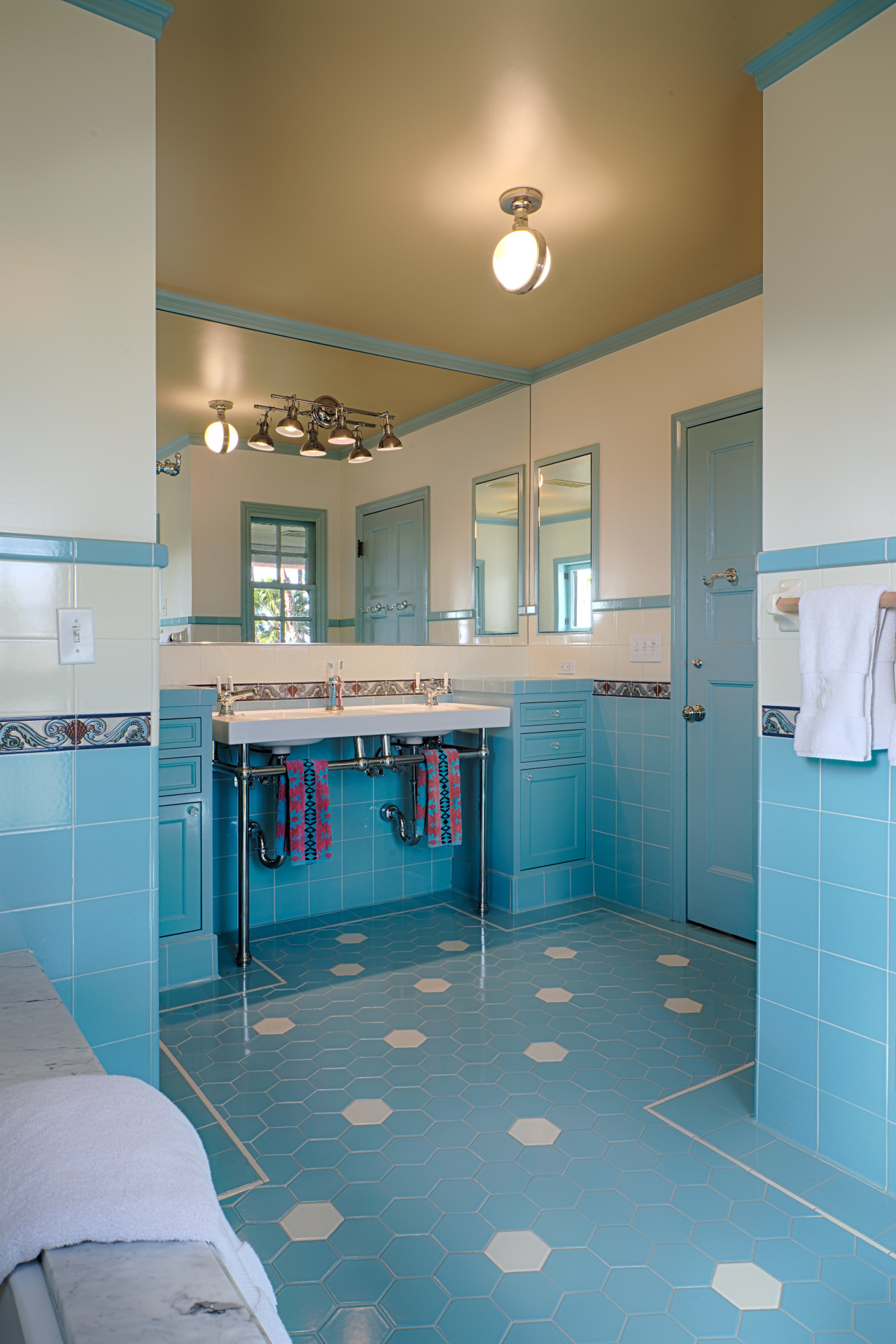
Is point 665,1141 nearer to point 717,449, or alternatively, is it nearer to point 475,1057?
point 475,1057

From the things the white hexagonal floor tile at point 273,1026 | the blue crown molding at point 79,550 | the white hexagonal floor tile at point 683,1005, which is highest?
the blue crown molding at point 79,550

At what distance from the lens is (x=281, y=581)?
11.8 feet

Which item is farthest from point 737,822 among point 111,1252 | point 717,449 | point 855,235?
point 111,1252

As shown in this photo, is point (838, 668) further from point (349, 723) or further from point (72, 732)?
point (349, 723)

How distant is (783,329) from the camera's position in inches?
80.6

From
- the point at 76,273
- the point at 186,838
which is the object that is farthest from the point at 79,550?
the point at 186,838

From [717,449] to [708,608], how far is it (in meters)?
0.65

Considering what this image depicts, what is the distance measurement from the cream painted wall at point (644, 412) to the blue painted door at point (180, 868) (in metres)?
2.13

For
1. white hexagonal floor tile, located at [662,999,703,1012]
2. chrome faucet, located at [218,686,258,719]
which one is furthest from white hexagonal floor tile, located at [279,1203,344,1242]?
chrome faucet, located at [218,686,258,719]

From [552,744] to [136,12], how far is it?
2923 millimetres

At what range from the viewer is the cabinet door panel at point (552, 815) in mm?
3752

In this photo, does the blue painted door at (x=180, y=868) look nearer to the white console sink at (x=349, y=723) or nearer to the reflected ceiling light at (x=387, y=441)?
the white console sink at (x=349, y=723)

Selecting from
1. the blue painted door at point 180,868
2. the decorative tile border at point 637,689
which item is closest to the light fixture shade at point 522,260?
the decorative tile border at point 637,689

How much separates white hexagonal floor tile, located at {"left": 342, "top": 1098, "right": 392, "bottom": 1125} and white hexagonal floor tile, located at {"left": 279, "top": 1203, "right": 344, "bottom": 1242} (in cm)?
32
